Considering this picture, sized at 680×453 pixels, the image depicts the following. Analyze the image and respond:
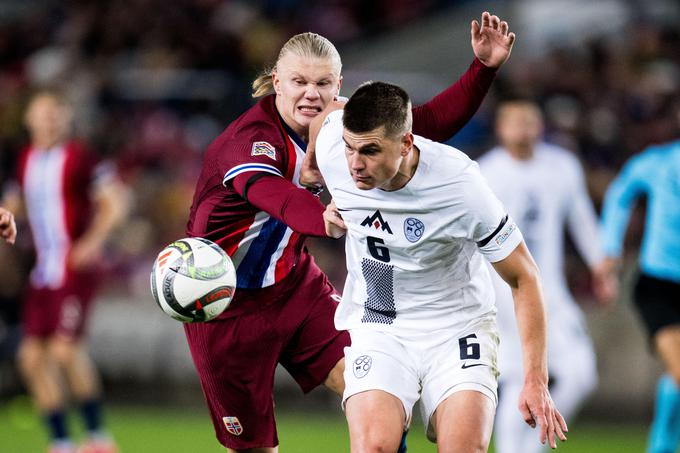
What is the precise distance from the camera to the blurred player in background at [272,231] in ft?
16.7

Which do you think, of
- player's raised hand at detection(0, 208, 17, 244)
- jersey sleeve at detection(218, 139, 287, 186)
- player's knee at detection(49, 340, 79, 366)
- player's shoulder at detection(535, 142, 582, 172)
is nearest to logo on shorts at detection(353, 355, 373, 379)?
jersey sleeve at detection(218, 139, 287, 186)

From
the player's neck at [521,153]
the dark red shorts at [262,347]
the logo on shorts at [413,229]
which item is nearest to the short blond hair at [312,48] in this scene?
the logo on shorts at [413,229]

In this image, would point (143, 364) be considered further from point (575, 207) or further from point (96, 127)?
point (575, 207)

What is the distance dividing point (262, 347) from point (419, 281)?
3.49ft

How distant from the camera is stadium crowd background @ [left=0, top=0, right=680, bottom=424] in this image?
38.1 feet

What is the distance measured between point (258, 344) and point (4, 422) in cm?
588

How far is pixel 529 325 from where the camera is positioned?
4.70m

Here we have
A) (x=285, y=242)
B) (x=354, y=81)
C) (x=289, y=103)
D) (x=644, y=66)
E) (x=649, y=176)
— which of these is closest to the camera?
(x=289, y=103)

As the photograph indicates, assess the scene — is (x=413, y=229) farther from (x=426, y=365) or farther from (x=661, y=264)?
(x=661, y=264)

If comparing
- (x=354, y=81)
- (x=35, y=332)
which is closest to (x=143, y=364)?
(x=35, y=332)

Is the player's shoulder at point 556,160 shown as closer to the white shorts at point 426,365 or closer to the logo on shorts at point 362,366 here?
the white shorts at point 426,365

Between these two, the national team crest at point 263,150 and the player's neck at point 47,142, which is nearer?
the national team crest at point 263,150

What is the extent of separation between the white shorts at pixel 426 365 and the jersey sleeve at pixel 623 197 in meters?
3.20

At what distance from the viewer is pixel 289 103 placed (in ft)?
17.2
